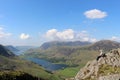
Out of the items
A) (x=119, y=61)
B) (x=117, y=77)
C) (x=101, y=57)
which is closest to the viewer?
(x=117, y=77)

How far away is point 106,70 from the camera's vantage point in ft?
366

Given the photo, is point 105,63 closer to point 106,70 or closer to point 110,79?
point 106,70

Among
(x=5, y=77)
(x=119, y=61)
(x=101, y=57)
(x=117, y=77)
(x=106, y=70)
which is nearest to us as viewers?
(x=117, y=77)

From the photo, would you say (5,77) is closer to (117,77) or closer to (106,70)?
(106,70)

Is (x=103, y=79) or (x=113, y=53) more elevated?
(x=113, y=53)

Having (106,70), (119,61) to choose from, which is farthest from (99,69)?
(119,61)

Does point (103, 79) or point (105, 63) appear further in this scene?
point (105, 63)

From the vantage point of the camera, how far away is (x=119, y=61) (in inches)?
→ 4673

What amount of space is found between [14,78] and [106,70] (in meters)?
108

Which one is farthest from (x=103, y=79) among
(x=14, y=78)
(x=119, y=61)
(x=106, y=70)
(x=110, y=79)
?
(x=14, y=78)

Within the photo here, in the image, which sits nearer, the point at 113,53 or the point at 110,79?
the point at 110,79

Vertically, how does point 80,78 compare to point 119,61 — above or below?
below

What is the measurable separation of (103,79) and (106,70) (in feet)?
124

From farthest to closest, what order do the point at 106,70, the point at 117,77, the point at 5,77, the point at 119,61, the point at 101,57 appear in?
the point at 5,77, the point at 101,57, the point at 119,61, the point at 106,70, the point at 117,77
